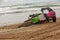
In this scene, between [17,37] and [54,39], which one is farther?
[17,37]

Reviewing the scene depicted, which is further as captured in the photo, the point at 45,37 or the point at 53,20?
the point at 53,20

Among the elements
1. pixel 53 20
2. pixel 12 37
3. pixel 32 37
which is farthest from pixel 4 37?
pixel 53 20

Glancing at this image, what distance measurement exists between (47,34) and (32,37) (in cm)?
62

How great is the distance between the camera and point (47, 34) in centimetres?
817

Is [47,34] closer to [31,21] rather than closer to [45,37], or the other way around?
[45,37]

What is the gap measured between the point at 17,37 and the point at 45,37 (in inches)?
38.7

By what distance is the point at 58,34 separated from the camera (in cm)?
817

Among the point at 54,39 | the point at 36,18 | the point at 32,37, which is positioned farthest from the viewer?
the point at 36,18

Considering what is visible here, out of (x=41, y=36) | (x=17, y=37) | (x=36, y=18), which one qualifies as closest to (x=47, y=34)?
(x=41, y=36)

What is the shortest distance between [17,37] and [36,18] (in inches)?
142

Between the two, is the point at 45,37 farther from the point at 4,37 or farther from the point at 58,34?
the point at 4,37

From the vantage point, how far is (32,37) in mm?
7875

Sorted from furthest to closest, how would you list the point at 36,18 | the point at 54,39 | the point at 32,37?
the point at 36,18 → the point at 32,37 → the point at 54,39

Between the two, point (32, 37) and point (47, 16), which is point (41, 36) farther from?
point (47, 16)
